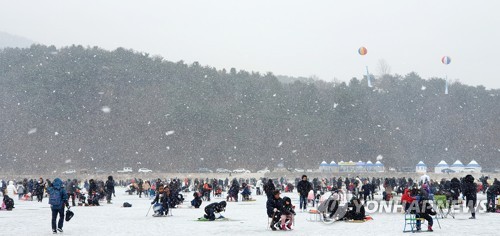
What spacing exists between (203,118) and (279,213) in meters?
95.1

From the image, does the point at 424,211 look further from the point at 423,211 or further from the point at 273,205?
the point at 273,205

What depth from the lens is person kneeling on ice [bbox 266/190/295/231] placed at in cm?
1706

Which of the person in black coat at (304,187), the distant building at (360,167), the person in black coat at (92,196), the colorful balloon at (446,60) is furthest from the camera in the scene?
the colorful balloon at (446,60)

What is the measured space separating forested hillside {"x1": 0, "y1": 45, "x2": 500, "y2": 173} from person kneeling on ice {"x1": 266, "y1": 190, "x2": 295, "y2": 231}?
3379 inches

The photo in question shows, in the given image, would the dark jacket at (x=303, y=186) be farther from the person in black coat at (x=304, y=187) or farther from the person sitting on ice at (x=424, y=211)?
the person sitting on ice at (x=424, y=211)

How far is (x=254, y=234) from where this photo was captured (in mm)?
15898

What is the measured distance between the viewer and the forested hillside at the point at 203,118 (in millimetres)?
106375

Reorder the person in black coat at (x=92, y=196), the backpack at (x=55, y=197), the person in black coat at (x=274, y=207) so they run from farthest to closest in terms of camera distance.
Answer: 1. the person in black coat at (x=92, y=196)
2. the person in black coat at (x=274, y=207)
3. the backpack at (x=55, y=197)

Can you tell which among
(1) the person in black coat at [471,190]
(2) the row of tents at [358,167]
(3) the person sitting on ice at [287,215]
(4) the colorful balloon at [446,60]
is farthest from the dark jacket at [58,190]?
(4) the colorful balloon at [446,60]

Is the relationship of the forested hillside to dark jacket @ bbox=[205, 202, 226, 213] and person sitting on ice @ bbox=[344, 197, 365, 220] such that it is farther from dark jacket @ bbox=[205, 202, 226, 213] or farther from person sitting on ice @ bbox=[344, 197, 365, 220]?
person sitting on ice @ bbox=[344, 197, 365, 220]

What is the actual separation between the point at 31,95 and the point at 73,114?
755 cm

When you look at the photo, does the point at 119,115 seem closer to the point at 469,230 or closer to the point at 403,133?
the point at 403,133

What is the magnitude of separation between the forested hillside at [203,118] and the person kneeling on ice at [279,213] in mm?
85820

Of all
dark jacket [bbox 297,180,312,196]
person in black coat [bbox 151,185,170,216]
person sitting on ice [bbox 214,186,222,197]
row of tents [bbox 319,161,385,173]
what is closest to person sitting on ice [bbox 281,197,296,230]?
person in black coat [bbox 151,185,170,216]
